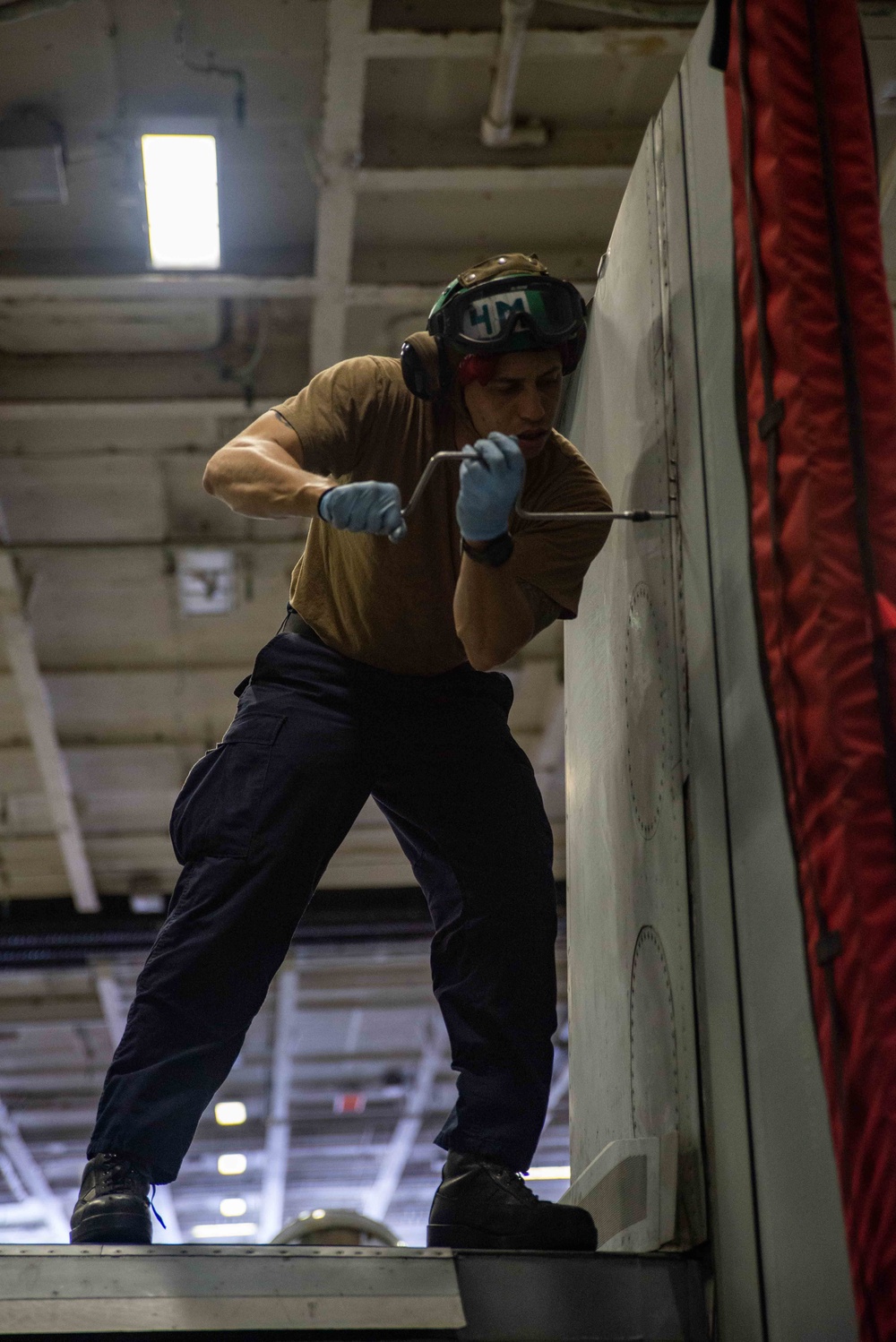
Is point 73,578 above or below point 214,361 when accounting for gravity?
below

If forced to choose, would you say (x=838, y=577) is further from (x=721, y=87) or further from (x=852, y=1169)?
(x=721, y=87)

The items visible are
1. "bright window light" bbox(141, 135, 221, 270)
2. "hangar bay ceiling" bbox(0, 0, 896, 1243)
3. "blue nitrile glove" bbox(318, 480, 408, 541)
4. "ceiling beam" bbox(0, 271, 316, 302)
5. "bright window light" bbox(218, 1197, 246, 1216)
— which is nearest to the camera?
"blue nitrile glove" bbox(318, 480, 408, 541)

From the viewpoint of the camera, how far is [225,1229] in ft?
56.7

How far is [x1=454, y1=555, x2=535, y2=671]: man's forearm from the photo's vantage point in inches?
92.7

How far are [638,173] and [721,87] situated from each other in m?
0.51

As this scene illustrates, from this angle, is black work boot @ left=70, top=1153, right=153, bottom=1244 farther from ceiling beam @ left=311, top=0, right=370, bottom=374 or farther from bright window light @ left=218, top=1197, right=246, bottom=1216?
bright window light @ left=218, top=1197, right=246, bottom=1216

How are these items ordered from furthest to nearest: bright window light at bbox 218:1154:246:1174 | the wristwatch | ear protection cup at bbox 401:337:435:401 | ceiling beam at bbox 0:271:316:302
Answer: bright window light at bbox 218:1154:246:1174, ceiling beam at bbox 0:271:316:302, ear protection cup at bbox 401:337:435:401, the wristwatch

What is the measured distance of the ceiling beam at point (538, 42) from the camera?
4.76 m

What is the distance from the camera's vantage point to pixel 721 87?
2293 mm

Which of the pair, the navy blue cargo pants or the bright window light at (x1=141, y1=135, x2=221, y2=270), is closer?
the navy blue cargo pants

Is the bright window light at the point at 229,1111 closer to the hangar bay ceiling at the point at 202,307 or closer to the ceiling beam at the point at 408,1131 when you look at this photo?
the ceiling beam at the point at 408,1131

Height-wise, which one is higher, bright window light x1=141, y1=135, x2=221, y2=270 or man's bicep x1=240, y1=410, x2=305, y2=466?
bright window light x1=141, y1=135, x2=221, y2=270

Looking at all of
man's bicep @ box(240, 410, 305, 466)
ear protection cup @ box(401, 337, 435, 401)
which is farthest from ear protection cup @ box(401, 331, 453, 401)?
man's bicep @ box(240, 410, 305, 466)

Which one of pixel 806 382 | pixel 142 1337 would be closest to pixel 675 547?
pixel 806 382
